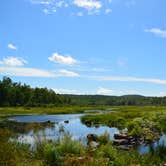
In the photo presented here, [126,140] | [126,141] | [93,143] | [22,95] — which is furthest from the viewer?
[22,95]

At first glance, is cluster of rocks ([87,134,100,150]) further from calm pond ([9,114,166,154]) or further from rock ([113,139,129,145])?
rock ([113,139,129,145])

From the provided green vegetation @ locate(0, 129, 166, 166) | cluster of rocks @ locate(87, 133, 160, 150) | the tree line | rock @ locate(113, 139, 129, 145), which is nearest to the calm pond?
cluster of rocks @ locate(87, 133, 160, 150)

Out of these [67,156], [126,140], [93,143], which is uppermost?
[67,156]

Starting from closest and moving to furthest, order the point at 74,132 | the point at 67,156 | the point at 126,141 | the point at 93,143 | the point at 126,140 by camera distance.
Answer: the point at 67,156 → the point at 93,143 → the point at 126,141 → the point at 126,140 → the point at 74,132

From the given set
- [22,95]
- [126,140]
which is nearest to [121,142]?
[126,140]

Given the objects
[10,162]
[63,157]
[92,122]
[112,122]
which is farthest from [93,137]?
[92,122]

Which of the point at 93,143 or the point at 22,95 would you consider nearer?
the point at 93,143

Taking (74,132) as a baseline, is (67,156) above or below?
above

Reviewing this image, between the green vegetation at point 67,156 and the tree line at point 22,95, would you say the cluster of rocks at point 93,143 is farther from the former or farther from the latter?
the tree line at point 22,95

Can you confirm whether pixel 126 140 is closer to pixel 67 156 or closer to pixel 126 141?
pixel 126 141

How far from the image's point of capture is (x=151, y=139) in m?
35.7

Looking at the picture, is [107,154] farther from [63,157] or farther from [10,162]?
[10,162]

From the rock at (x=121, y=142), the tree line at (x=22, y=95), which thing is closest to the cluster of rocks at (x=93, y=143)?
the rock at (x=121, y=142)

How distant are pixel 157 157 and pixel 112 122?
39471 mm
